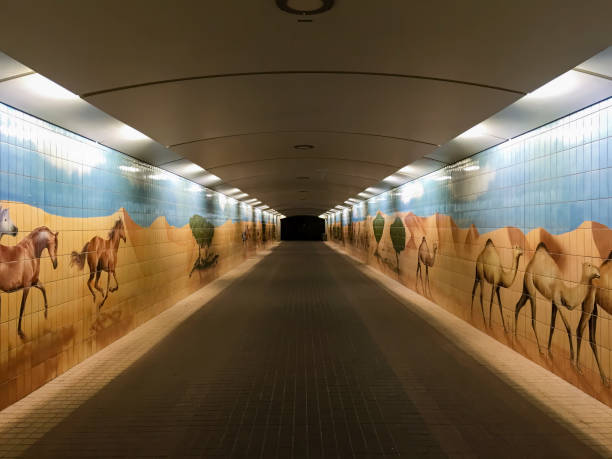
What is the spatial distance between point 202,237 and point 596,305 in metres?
9.28

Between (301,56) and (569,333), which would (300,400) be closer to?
(569,333)

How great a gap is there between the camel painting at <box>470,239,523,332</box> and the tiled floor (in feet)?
2.32

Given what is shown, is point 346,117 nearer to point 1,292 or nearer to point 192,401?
point 192,401

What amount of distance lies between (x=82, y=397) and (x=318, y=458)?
2.43 m

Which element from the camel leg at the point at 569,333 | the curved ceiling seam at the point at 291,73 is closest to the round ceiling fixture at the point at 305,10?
the curved ceiling seam at the point at 291,73

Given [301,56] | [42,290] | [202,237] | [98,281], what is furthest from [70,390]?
[202,237]

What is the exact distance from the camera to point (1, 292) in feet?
12.4

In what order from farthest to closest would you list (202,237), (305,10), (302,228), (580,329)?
1. (302,228)
2. (202,237)
3. (580,329)
4. (305,10)

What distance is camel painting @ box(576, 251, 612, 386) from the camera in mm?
3869

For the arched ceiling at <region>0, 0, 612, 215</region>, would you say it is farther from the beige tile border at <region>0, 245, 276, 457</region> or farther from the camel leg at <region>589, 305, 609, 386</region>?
the beige tile border at <region>0, 245, 276, 457</region>

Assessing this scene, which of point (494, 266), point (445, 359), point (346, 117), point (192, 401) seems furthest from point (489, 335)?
point (192, 401)

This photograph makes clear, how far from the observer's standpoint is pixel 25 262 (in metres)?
4.12

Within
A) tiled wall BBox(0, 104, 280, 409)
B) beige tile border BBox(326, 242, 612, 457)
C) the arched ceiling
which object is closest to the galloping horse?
tiled wall BBox(0, 104, 280, 409)

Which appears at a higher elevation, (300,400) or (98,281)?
(98,281)
